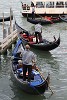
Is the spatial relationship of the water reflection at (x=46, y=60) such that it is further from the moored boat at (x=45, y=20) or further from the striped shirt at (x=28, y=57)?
the moored boat at (x=45, y=20)

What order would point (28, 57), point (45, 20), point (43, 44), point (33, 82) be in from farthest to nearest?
point (45, 20)
point (43, 44)
point (33, 82)
point (28, 57)

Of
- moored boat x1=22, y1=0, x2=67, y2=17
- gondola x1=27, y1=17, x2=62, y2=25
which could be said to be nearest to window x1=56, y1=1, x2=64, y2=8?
moored boat x1=22, y1=0, x2=67, y2=17

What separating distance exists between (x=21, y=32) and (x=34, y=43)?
1997 millimetres

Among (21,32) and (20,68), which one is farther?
(21,32)

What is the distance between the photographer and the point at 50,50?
16.0 m

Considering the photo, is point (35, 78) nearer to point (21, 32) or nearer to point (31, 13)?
point (21, 32)

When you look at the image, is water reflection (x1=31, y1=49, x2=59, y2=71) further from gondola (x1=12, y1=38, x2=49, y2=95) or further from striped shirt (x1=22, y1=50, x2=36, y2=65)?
striped shirt (x1=22, y1=50, x2=36, y2=65)

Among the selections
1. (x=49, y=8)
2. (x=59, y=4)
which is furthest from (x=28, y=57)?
(x=59, y=4)

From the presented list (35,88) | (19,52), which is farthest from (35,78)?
(19,52)

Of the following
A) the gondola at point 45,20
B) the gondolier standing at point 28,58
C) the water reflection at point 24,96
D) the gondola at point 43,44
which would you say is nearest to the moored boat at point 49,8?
the gondola at point 45,20

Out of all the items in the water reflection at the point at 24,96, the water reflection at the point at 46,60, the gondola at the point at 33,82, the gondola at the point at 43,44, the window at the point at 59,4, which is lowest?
the water reflection at the point at 46,60

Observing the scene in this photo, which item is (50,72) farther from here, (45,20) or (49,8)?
(49,8)

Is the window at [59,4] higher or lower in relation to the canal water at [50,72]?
higher

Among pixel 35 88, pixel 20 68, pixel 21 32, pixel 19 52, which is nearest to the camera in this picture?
pixel 35 88
